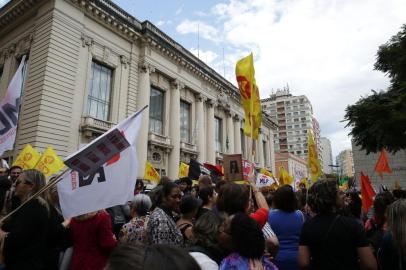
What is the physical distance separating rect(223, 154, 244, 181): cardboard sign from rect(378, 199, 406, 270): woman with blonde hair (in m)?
3.08

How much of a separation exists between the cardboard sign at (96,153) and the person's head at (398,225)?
2.37 metres

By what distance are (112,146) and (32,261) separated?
1254 millimetres

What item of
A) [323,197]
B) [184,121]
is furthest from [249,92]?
[184,121]

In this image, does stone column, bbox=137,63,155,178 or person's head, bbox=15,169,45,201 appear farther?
stone column, bbox=137,63,155,178

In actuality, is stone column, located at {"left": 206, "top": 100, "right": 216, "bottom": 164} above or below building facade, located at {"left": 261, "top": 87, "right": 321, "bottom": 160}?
below

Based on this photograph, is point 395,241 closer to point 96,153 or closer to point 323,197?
point 323,197

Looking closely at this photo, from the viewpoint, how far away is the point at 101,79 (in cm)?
1958

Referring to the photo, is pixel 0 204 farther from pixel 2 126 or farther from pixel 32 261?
pixel 2 126

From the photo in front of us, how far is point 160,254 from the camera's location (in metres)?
0.90

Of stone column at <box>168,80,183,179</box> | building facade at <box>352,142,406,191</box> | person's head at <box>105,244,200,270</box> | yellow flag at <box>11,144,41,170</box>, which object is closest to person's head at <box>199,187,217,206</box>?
person's head at <box>105,244,200,270</box>

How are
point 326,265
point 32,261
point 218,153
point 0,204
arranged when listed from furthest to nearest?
point 218,153
point 0,204
point 32,261
point 326,265

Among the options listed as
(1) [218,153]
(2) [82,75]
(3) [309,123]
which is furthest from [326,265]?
A: (3) [309,123]

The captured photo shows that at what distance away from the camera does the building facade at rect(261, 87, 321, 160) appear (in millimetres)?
93188

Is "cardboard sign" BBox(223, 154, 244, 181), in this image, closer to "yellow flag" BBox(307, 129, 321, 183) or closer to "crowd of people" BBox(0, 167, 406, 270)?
"crowd of people" BBox(0, 167, 406, 270)
